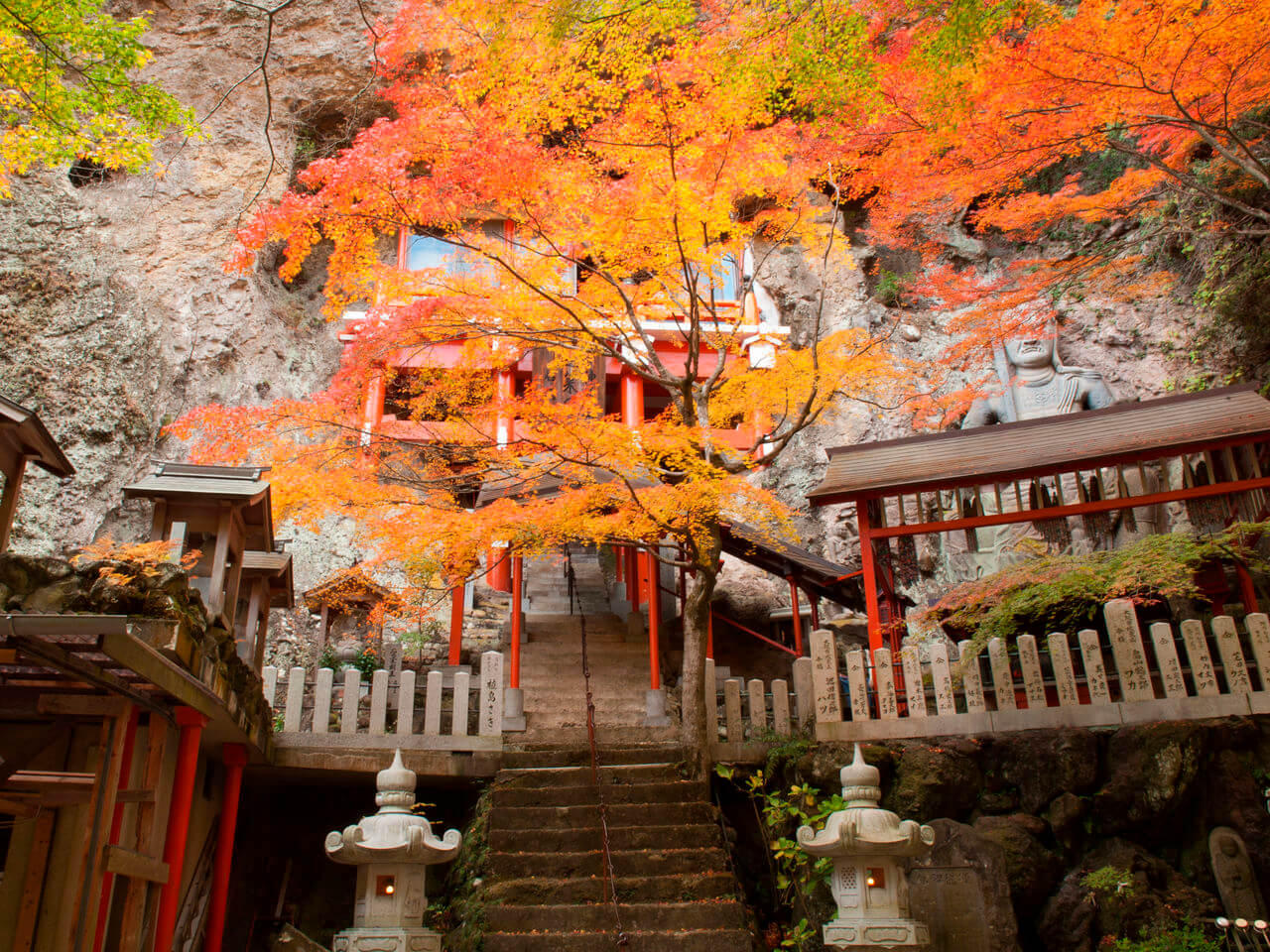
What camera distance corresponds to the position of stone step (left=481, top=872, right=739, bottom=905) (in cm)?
838

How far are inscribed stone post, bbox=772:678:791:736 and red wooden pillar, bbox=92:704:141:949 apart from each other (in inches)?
256

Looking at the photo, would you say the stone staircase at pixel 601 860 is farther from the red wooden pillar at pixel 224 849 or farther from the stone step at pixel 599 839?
the red wooden pillar at pixel 224 849

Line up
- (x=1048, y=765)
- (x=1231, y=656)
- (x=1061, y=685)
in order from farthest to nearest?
(x=1061, y=685), (x=1231, y=656), (x=1048, y=765)

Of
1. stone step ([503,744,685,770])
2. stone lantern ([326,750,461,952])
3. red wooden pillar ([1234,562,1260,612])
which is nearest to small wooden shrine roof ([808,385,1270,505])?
red wooden pillar ([1234,562,1260,612])

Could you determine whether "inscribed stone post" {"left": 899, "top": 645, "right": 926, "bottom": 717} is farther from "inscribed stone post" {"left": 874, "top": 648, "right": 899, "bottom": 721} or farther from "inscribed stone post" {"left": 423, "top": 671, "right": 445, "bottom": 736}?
"inscribed stone post" {"left": 423, "top": 671, "right": 445, "bottom": 736}

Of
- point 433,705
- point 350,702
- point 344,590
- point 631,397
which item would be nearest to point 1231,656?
point 433,705

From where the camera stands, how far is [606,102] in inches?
464

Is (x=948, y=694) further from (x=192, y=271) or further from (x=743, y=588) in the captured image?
(x=192, y=271)

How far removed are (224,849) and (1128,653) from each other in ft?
30.6

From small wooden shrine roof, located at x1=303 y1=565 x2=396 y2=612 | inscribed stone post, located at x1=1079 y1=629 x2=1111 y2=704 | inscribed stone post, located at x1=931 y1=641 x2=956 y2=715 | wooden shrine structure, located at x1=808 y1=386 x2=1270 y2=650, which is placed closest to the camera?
inscribed stone post, located at x1=1079 y1=629 x2=1111 y2=704

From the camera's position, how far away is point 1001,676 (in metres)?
8.86

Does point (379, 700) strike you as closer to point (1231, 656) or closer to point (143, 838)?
point (143, 838)

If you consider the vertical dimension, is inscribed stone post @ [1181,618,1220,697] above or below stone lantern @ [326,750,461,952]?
above

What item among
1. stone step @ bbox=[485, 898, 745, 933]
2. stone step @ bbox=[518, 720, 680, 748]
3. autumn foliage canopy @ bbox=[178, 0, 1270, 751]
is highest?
autumn foliage canopy @ bbox=[178, 0, 1270, 751]
